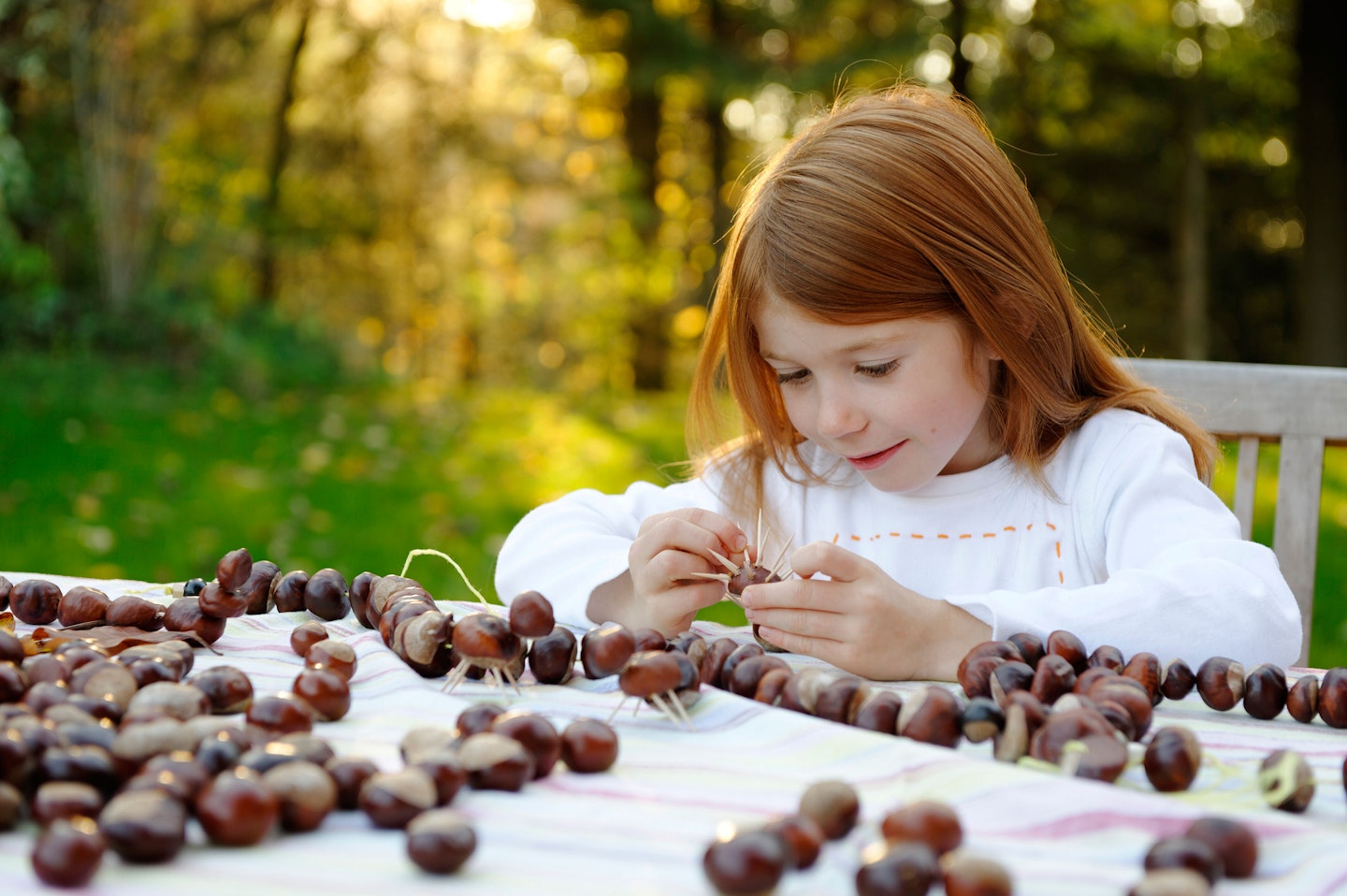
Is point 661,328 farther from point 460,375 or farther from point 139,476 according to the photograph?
point 139,476

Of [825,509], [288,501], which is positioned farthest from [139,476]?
[825,509]

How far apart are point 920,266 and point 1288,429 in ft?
3.05

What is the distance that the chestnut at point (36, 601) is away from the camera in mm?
1504

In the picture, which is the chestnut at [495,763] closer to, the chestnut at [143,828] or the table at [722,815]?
the table at [722,815]

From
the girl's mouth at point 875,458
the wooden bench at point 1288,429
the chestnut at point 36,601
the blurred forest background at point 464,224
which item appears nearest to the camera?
the chestnut at point 36,601

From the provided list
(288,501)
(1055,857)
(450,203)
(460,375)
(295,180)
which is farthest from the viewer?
(460,375)

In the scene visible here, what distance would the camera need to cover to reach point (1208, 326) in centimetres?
1304

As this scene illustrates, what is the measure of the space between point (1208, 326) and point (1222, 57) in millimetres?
2815

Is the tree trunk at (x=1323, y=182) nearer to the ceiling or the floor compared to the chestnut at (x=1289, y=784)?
nearer to the ceiling

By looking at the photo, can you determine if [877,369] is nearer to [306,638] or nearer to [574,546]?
[574,546]

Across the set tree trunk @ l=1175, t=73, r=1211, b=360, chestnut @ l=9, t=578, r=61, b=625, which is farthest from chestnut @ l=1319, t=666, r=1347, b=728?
tree trunk @ l=1175, t=73, r=1211, b=360

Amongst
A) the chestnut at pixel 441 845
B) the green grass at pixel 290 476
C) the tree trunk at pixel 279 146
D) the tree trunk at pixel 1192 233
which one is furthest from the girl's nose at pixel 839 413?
the tree trunk at pixel 1192 233

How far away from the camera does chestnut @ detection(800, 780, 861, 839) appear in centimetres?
87

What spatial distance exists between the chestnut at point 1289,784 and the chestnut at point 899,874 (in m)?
0.38
